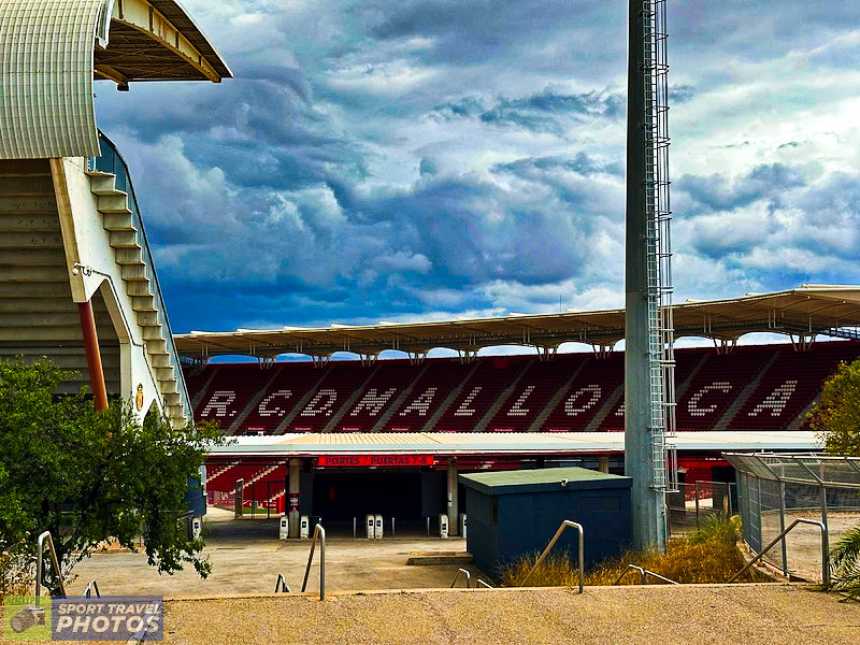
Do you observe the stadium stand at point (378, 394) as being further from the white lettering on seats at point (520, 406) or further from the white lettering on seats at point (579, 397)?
the white lettering on seats at point (579, 397)

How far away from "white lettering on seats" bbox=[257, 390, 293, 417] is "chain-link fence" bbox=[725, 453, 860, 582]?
46334mm

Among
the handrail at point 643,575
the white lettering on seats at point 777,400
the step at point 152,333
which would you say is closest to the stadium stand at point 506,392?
the white lettering on seats at point 777,400

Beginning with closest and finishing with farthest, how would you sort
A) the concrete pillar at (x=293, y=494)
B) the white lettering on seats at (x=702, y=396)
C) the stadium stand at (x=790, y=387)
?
1. the concrete pillar at (x=293, y=494)
2. the stadium stand at (x=790, y=387)
3. the white lettering on seats at (x=702, y=396)

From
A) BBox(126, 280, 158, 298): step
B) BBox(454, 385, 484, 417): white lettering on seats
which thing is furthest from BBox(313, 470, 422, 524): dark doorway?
BBox(454, 385, 484, 417): white lettering on seats

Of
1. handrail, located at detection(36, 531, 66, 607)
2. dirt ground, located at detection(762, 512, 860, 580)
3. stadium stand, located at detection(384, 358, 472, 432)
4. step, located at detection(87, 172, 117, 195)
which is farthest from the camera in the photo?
stadium stand, located at detection(384, 358, 472, 432)

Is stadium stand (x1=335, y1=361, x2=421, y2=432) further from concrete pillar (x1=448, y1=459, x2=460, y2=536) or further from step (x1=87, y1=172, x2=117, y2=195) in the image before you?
step (x1=87, y1=172, x2=117, y2=195)

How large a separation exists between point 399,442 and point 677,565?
20.0 meters

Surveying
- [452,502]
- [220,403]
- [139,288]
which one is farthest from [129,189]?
[220,403]

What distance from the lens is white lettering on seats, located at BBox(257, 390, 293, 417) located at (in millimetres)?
67000

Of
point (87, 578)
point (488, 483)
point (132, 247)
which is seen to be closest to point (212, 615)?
point (488, 483)

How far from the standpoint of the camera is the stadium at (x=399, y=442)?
1467cm

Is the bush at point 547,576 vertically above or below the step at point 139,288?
below

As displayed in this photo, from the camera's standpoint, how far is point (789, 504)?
83.9 ft

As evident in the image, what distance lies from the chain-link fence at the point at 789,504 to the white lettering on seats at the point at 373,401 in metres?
41.1
